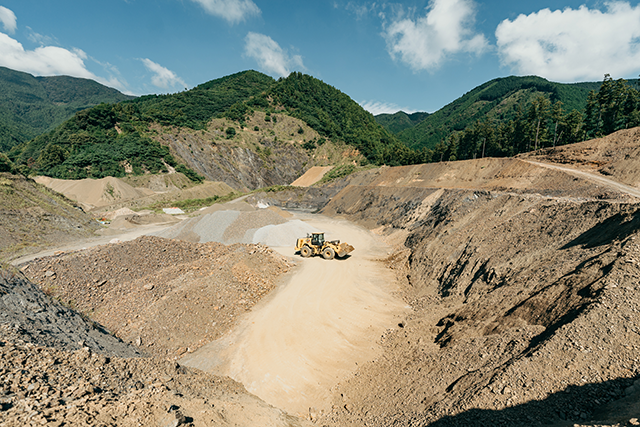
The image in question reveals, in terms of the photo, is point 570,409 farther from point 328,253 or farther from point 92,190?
point 92,190

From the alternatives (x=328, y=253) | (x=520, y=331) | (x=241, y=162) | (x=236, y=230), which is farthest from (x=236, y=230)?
(x=241, y=162)

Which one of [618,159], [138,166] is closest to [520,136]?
[618,159]

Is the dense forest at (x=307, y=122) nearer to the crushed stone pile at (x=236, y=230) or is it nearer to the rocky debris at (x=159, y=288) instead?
the crushed stone pile at (x=236, y=230)

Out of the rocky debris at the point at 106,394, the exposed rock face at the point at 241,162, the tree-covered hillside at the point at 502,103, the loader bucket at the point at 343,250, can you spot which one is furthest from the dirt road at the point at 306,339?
the tree-covered hillside at the point at 502,103

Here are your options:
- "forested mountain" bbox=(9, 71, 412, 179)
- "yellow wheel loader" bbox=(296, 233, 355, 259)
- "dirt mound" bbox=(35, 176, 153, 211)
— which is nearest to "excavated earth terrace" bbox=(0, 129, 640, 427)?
"yellow wheel loader" bbox=(296, 233, 355, 259)

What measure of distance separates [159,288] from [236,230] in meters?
12.2

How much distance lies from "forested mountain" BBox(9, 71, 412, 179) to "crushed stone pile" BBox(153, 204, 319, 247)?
4158 cm

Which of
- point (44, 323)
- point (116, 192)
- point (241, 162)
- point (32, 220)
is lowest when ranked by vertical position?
point (32, 220)

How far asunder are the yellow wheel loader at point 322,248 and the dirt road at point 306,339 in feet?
9.36

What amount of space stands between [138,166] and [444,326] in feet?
214

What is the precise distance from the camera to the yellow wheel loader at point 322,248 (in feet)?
66.9

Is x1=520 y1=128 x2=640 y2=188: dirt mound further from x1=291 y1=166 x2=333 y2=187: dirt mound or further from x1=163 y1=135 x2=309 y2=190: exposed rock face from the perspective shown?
x1=163 y1=135 x2=309 y2=190: exposed rock face

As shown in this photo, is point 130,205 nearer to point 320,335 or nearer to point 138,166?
point 138,166

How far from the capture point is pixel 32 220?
23.8 meters
